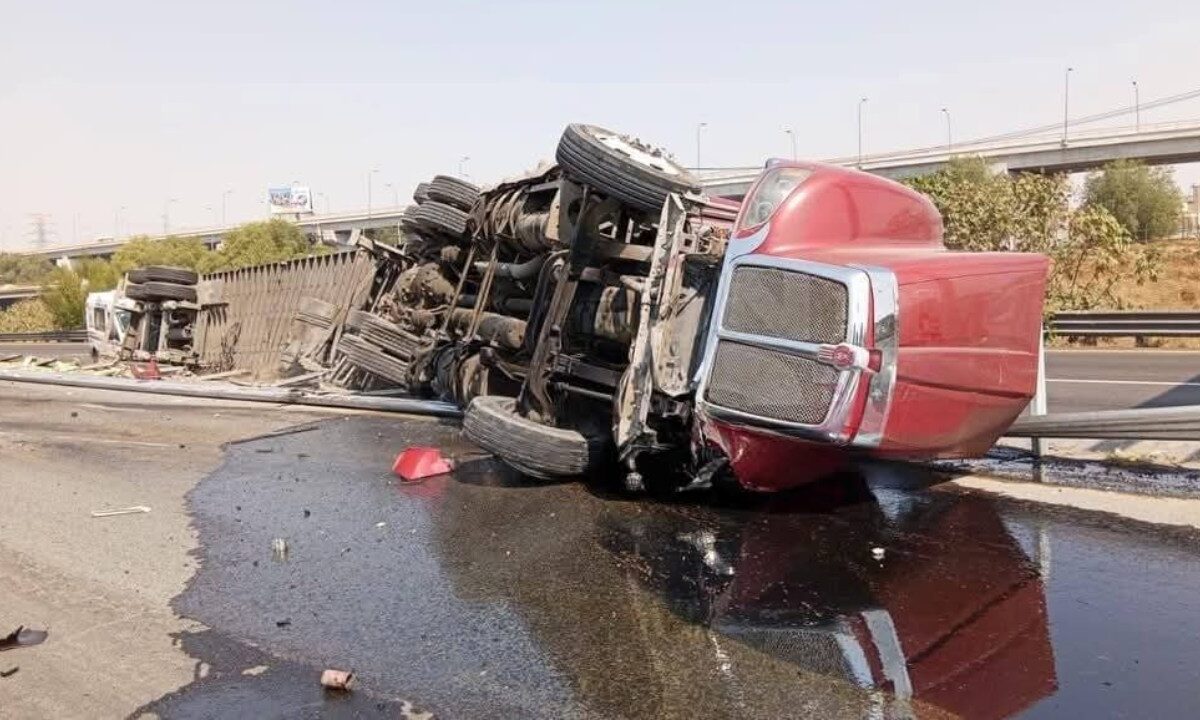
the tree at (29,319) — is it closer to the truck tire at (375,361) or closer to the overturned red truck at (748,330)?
the truck tire at (375,361)

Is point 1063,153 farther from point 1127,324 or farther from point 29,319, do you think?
point 29,319

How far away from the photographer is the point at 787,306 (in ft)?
15.0

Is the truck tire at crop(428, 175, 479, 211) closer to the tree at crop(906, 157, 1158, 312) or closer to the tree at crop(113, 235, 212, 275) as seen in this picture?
the tree at crop(906, 157, 1158, 312)

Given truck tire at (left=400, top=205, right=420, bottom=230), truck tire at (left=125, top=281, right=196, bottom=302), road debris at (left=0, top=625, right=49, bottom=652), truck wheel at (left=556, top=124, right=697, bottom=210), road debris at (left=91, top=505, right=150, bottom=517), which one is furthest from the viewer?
truck tire at (left=125, top=281, right=196, bottom=302)

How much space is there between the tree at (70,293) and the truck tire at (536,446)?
45.1 meters

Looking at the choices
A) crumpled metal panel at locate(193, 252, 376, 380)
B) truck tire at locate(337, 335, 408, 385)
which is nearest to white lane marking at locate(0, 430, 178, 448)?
truck tire at locate(337, 335, 408, 385)

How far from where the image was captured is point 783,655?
3.47m

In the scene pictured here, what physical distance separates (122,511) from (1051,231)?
1940 centimetres

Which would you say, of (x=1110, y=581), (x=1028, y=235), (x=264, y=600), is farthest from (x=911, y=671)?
(x=1028, y=235)

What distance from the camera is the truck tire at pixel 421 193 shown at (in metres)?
10.1

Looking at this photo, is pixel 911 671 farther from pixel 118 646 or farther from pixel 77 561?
pixel 77 561

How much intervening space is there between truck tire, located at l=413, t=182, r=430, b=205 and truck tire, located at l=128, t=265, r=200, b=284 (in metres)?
9.27

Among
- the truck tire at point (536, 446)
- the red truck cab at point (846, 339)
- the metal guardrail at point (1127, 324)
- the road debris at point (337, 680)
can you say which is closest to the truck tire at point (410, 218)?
the truck tire at point (536, 446)

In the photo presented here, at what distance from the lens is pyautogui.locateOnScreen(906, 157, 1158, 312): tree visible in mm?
19875
